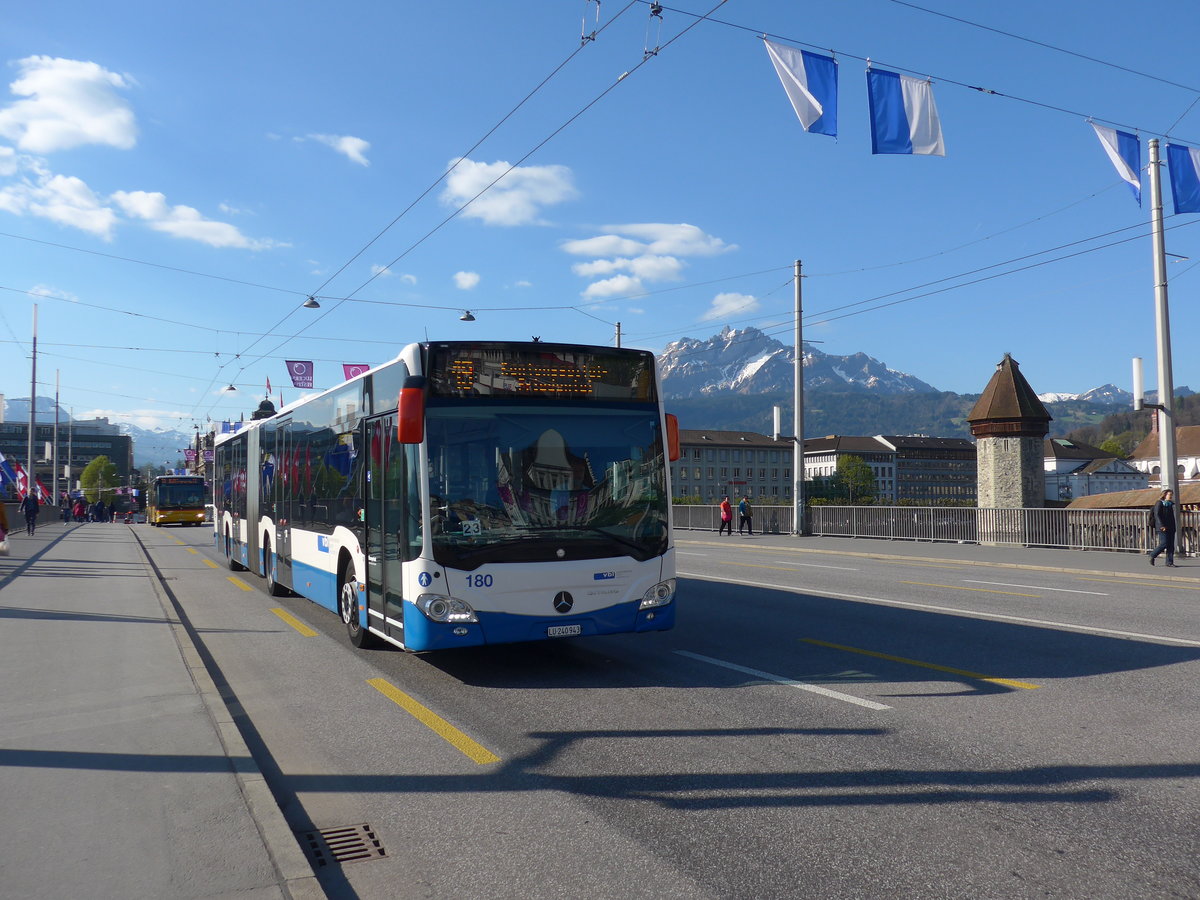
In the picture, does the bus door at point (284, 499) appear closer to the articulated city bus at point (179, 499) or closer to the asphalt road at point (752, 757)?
the asphalt road at point (752, 757)

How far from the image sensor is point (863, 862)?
13.6 feet

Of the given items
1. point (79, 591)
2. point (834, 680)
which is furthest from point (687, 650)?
point (79, 591)

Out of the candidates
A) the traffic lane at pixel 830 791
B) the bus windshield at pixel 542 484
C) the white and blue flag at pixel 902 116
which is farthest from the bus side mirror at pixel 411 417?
the white and blue flag at pixel 902 116

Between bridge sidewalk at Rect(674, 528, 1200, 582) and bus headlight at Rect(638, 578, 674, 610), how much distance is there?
13.0 metres

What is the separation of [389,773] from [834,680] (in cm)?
394

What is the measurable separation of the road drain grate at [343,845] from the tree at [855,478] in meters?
174

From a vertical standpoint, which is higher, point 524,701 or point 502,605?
point 502,605

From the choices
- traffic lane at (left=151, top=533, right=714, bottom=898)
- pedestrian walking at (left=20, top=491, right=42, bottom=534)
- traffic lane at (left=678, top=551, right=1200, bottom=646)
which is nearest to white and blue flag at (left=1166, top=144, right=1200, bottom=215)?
traffic lane at (left=678, top=551, right=1200, bottom=646)

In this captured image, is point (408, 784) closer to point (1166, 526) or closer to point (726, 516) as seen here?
point (1166, 526)

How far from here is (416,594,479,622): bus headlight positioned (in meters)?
7.82

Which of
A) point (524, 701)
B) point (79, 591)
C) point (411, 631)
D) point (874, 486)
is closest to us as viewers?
point (524, 701)

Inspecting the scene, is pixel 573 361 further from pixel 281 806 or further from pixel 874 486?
pixel 874 486

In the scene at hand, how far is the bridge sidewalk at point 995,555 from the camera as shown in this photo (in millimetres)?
19609

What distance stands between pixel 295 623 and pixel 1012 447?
29197 millimetres
